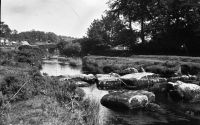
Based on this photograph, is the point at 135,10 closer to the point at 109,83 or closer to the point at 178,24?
the point at 178,24

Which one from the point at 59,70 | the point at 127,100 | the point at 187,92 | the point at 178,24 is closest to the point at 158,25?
the point at 178,24

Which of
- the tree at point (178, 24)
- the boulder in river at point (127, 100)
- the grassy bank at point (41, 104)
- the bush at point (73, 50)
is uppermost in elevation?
the tree at point (178, 24)

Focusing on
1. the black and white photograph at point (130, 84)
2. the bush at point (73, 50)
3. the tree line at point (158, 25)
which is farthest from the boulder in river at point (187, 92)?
the bush at point (73, 50)

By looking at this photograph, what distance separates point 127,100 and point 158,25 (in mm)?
46613

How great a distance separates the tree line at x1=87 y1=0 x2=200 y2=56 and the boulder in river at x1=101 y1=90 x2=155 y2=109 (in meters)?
35.6

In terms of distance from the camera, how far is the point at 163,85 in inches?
1078

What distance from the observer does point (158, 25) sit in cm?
6259

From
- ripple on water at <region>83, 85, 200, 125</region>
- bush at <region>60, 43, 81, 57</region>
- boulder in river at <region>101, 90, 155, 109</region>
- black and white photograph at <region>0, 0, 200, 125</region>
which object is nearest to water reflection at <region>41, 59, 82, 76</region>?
black and white photograph at <region>0, 0, 200, 125</region>

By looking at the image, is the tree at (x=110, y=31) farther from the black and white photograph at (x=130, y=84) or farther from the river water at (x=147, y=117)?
the river water at (x=147, y=117)

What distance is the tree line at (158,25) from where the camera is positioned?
56969 mm

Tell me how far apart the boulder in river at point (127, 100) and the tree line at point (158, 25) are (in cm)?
3561

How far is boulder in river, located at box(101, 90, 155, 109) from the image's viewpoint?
18.7m

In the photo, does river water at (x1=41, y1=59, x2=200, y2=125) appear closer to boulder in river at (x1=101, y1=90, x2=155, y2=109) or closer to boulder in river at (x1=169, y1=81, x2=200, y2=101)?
boulder in river at (x1=101, y1=90, x2=155, y2=109)

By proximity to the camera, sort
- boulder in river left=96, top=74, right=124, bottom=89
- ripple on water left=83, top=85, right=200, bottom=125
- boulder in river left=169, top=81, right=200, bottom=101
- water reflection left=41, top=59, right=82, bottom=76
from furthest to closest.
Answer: water reflection left=41, top=59, right=82, bottom=76 < boulder in river left=96, top=74, right=124, bottom=89 < boulder in river left=169, top=81, right=200, bottom=101 < ripple on water left=83, top=85, right=200, bottom=125
